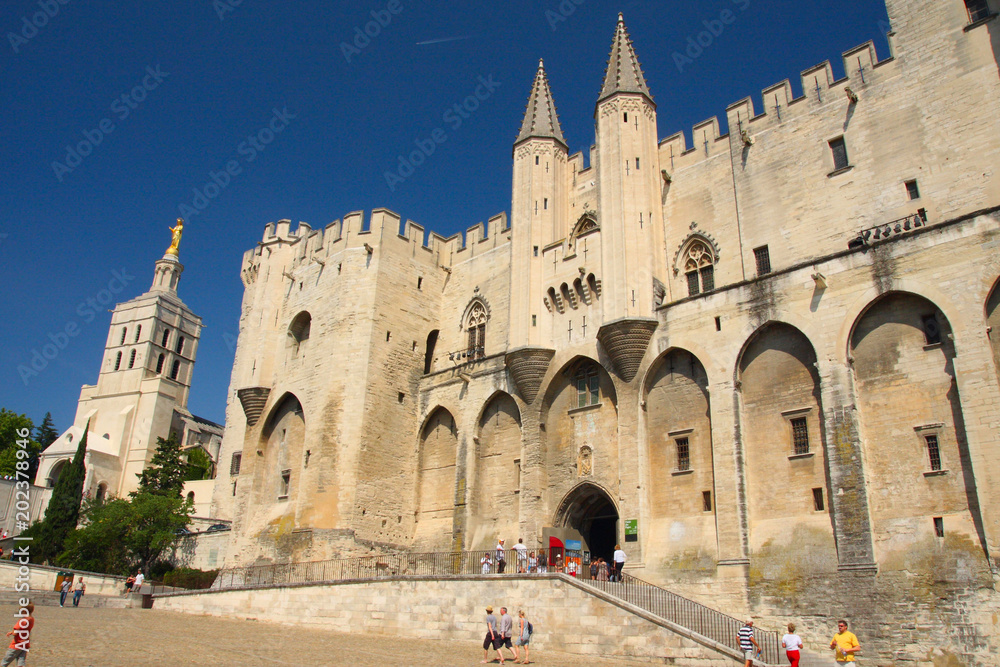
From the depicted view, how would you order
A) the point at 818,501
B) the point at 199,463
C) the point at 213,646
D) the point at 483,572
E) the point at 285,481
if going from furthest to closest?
1. the point at 199,463
2. the point at 285,481
3. the point at 483,572
4. the point at 818,501
5. the point at 213,646

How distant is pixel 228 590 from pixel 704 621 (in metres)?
16.0

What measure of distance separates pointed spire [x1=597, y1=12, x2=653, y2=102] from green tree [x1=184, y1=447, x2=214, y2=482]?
3796 centimetres

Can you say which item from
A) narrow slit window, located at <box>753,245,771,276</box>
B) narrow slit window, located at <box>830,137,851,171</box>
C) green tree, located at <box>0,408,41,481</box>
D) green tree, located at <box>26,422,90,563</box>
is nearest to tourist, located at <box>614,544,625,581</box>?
narrow slit window, located at <box>753,245,771,276</box>

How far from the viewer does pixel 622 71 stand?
25766 millimetres

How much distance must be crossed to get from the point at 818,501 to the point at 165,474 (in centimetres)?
3287

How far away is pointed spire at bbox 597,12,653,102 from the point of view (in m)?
25.4

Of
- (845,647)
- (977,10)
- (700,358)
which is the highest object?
(977,10)

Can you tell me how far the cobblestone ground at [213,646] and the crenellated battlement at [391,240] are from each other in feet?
47.8

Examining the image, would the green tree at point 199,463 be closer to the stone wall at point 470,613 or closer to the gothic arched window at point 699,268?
the stone wall at point 470,613

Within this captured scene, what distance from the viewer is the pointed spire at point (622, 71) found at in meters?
25.4

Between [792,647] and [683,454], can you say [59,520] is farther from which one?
[792,647]

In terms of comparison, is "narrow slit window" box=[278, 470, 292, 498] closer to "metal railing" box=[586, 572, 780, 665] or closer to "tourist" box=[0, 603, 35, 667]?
"metal railing" box=[586, 572, 780, 665]

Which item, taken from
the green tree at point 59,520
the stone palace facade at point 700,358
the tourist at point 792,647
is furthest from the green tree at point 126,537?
the tourist at point 792,647

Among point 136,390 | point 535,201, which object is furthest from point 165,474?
point 535,201
